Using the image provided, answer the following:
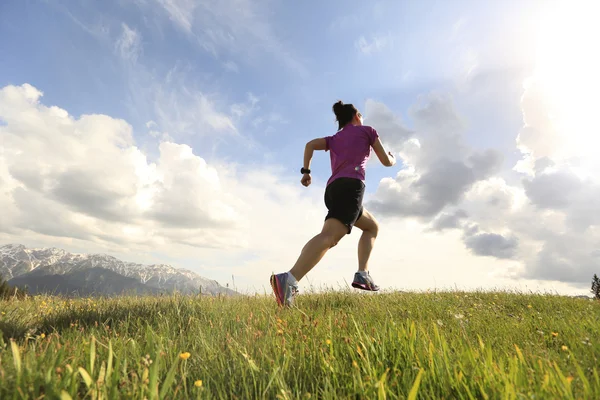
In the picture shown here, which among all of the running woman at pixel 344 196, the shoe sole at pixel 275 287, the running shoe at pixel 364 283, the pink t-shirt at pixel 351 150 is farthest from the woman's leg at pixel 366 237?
the shoe sole at pixel 275 287

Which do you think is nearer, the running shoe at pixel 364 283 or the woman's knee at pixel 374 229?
the running shoe at pixel 364 283

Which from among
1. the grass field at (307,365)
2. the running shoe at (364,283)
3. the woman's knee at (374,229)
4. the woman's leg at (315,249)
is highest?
the woman's knee at (374,229)

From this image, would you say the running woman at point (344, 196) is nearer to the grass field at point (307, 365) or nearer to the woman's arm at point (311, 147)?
the woman's arm at point (311, 147)

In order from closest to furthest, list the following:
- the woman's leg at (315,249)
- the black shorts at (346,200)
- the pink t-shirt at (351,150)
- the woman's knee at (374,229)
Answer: the woman's leg at (315,249), the black shorts at (346,200), the pink t-shirt at (351,150), the woman's knee at (374,229)

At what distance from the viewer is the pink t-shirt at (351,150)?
5.56 metres

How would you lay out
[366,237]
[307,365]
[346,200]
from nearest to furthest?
[307,365]
[346,200]
[366,237]

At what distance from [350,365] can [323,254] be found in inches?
121

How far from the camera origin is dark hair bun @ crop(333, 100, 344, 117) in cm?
625

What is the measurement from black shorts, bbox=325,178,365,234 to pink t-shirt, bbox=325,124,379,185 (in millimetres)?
117

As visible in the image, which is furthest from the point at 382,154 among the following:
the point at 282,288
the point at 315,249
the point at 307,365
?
the point at 307,365

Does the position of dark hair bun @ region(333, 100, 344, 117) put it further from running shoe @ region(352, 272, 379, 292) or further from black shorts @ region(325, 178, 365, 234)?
running shoe @ region(352, 272, 379, 292)

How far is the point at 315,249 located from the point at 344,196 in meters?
0.90

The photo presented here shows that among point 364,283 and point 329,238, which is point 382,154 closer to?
point 329,238

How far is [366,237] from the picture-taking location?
6.25 metres
